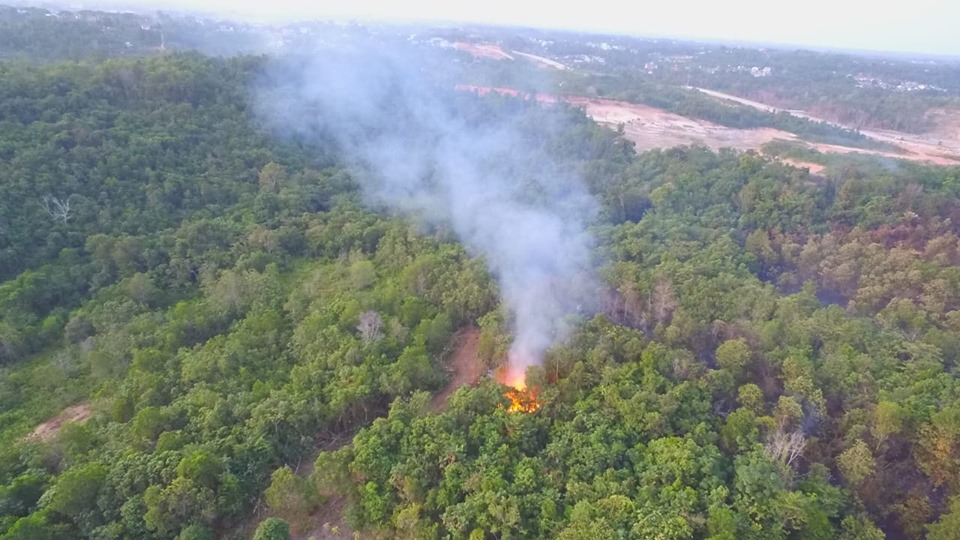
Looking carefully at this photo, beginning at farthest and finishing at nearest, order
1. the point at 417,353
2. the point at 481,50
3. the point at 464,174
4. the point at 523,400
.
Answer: the point at 481,50, the point at 464,174, the point at 417,353, the point at 523,400

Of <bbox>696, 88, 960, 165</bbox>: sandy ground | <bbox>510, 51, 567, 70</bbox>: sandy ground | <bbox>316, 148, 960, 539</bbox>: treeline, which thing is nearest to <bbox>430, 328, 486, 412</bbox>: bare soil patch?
<bbox>316, 148, 960, 539</bbox>: treeline

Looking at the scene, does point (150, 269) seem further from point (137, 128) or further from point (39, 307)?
point (137, 128)

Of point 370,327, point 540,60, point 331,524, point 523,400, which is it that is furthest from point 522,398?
point 540,60

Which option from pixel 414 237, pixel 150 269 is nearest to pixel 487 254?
pixel 414 237

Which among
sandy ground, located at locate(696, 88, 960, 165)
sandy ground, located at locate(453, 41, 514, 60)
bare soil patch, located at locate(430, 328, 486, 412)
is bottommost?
bare soil patch, located at locate(430, 328, 486, 412)

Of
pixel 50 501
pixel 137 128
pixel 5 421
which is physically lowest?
pixel 5 421

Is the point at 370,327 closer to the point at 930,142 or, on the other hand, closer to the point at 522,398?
the point at 522,398

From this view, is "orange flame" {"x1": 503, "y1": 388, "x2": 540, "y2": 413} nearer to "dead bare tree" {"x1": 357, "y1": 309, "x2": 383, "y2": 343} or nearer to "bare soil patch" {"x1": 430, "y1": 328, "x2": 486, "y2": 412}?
"bare soil patch" {"x1": 430, "y1": 328, "x2": 486, "y2": 412}
